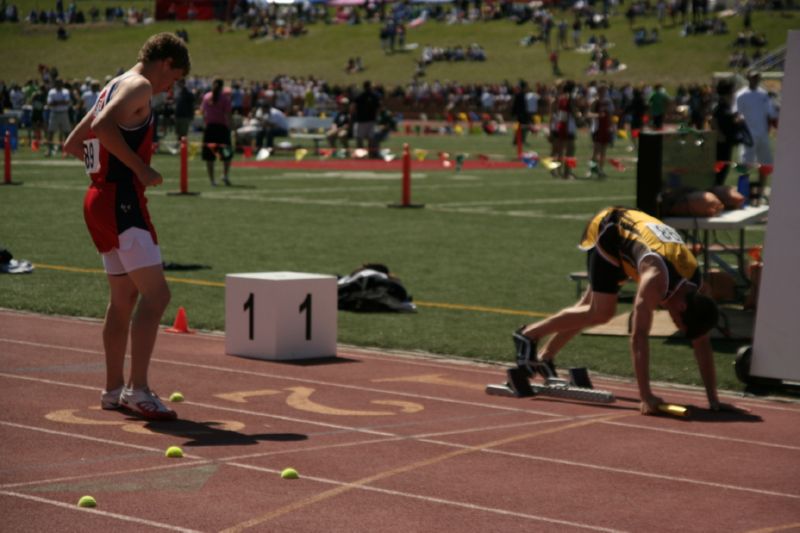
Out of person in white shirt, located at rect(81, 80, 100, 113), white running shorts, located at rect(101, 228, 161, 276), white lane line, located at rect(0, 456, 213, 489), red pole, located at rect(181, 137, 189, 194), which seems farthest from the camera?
person in white shirt, located at rect(81, 80, 100, 113)

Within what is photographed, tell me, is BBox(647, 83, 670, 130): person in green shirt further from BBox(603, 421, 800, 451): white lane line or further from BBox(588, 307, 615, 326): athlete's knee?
BBox(603, 421, 800, 451): white lane line

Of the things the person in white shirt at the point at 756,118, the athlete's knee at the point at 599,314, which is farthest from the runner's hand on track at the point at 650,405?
the person in white shirt at the point at 756,118

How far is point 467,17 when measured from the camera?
100 meters

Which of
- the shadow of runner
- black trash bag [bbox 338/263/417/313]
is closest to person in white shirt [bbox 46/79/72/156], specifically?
black trash bag [bbox 338/263/417/313]

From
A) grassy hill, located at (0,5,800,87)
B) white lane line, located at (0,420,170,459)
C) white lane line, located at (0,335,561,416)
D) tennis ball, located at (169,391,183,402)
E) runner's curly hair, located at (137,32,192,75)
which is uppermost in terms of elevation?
grassy hill, located at (0,5,800,87)

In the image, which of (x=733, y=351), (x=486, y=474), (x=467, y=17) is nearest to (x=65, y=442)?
(x=486, y=474)

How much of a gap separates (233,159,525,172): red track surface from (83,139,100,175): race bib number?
28623 mm

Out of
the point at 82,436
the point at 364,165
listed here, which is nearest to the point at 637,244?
the point at 82,436

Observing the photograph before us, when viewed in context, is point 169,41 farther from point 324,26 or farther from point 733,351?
point 324,26

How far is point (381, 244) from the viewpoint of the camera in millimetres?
20906

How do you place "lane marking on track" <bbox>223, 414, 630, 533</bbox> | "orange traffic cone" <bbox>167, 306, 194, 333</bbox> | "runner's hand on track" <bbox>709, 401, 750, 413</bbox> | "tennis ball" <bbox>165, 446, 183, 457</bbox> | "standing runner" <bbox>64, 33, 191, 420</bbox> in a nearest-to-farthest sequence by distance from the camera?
1. "lane marking on track" <bbox>223, 414, 630, 533</bbox>
2. "tennis ball" <bbox>165, 446, 183, 457</bbox>
3. "standing runner" <bbox>64, 33, 191, 420</bbox>
4. "runner's hand on track" <bbox>709, 401, 750, 413</bbox>
5. "orange traffic cone" <bbox>167, 306, 194, 333</bbox>

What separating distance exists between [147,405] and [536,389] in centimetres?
276

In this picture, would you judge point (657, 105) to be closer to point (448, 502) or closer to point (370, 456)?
point (370, 456)

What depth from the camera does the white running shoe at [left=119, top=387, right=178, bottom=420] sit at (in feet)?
30.2
